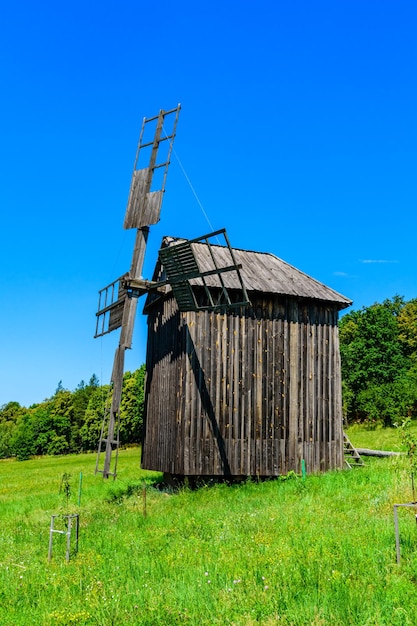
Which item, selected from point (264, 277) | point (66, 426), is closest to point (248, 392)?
point (264, 277)

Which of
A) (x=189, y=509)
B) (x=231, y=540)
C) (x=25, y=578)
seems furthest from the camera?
(x=189, y=509)

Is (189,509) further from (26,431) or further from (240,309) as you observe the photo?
(26,431)

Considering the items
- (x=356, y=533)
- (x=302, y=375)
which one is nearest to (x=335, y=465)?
(x=302, y=375)

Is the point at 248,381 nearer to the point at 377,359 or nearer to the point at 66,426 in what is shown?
the point at 377,359

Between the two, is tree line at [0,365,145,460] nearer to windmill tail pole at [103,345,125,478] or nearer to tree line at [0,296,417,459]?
tree line at [0,296,417,459]

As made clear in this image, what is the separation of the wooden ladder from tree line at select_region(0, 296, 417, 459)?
4.91m

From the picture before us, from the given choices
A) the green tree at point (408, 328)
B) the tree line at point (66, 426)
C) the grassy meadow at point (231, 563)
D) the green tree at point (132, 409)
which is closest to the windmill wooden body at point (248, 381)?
the grassy meadow at point (231, 563)

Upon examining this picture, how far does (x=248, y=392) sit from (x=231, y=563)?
9.09 meters

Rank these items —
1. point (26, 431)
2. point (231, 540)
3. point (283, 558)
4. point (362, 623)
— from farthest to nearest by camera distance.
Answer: point (26, 431) → point (231, 540) → point (283, 558) → point (362, 623)

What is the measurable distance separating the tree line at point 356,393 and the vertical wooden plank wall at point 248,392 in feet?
21.9

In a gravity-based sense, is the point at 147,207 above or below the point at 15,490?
above

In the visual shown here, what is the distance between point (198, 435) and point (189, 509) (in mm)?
3262

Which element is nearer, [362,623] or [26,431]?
[362,623]

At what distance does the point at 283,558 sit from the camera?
8.34 meters
